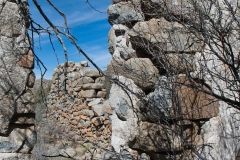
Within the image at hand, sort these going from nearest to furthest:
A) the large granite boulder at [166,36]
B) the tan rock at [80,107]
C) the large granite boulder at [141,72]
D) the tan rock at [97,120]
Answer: the large granite boulder at [166,36] → the large granite boulder at [141,72] → the tan rock at [97,120] → the tan rock at [80,107]

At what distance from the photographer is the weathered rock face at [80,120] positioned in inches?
281

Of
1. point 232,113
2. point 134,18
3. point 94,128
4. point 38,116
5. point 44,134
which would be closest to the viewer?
point 232,113

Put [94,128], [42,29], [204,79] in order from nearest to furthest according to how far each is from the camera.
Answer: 1. [42,29]
2. [204,79]
3. [94,128]

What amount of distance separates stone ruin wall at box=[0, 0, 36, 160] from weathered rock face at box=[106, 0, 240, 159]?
68 centimetres

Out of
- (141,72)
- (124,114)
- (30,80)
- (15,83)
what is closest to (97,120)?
(124,114)

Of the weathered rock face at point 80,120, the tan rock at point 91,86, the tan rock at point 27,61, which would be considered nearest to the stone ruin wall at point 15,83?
the tan rock at point 27,61

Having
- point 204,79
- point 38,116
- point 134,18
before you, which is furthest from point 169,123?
point 38,116

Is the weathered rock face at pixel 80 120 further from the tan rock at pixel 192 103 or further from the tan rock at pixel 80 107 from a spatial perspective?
the tan rock at pixel 192 103

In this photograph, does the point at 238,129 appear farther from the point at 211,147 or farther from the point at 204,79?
the point at 204,79

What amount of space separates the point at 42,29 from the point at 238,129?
5.18 ft

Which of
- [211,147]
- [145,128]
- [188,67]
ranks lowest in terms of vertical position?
[211,147]

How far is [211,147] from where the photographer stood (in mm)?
2668

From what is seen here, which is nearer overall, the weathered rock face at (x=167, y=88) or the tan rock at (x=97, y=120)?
the weathered rock face at (x=167, y=88)

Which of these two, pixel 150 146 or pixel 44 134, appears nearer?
pixel 150 146
